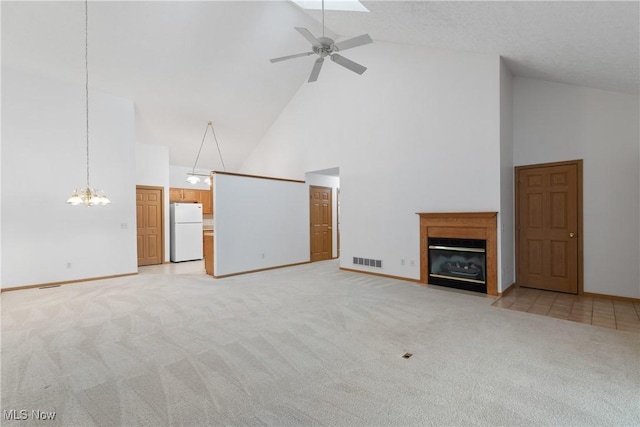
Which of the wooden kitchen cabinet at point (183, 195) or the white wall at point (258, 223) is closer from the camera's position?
the white wall at point (258, 223)

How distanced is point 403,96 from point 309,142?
106 inches

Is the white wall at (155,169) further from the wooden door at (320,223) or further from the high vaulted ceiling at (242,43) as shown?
the wooden door at (320,223)

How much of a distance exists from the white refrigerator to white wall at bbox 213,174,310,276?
2.73m

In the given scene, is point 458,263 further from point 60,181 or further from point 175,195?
point 175,195

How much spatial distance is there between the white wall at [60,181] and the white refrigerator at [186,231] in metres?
1.77

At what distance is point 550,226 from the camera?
4965 millimetres

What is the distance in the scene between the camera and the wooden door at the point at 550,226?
4.72 m

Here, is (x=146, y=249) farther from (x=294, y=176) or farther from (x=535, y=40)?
(x=535, y=40)

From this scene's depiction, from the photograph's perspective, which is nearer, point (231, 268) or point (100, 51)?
point (100, 51)

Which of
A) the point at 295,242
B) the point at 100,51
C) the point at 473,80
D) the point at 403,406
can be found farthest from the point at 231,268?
the point at 473,80

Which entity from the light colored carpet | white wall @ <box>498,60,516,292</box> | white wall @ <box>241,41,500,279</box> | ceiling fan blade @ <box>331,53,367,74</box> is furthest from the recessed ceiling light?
the light colored carpet

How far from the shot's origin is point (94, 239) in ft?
19.8

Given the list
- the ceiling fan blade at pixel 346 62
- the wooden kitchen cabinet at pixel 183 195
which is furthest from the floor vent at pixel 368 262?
the wooden kitchen cabinet at pixel 183 195

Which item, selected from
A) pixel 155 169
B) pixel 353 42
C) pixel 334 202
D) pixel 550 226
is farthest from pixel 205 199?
pixel 550 226
